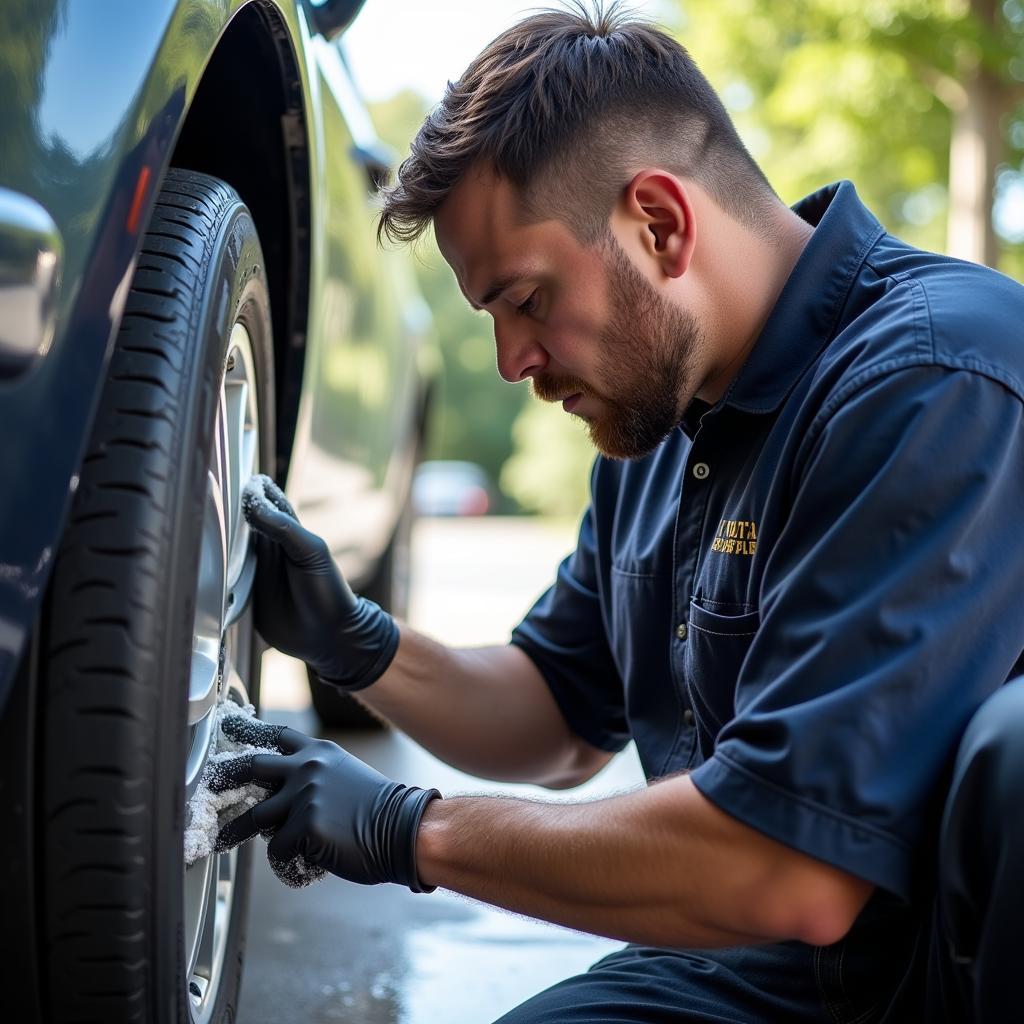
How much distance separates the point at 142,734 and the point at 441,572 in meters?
9.18

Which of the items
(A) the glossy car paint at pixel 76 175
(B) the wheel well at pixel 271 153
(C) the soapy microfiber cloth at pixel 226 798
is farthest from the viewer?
(B) the wheel well at pixel 271 153

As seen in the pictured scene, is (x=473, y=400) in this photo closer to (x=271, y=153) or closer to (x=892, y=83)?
(x=892, y=83)

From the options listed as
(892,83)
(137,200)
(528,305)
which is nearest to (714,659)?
(528,305)

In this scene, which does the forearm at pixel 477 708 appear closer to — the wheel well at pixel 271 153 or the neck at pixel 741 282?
the wheel well at pixel 271 153

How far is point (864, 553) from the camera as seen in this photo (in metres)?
1.14

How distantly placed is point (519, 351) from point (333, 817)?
0.54 m

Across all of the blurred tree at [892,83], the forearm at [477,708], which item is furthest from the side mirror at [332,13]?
the blurred tree at [892,83]

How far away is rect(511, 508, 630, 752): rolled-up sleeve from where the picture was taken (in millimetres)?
1933

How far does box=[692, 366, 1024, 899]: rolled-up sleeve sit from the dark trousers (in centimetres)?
4

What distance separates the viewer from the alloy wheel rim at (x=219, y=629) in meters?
1.28

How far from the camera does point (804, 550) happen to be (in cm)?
121

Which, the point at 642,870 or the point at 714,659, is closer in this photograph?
the point at 642,870

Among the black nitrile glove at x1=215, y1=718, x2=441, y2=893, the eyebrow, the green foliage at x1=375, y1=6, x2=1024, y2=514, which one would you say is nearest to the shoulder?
the eyebrow

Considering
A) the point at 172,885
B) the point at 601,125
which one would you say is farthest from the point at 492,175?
the point at 172,885
